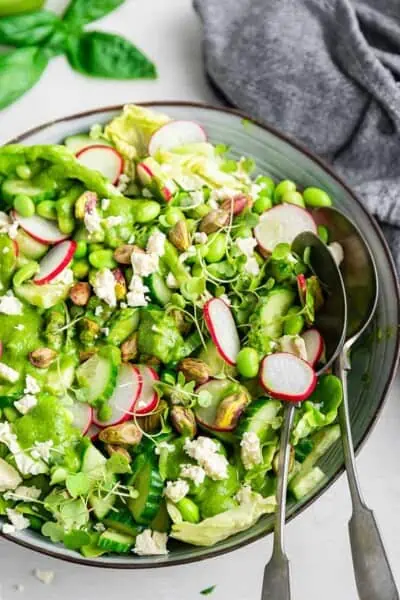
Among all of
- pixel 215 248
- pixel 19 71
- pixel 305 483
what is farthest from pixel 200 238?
pixel 19 71

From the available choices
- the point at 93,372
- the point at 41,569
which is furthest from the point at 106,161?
the point at 41,569

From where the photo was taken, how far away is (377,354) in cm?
234

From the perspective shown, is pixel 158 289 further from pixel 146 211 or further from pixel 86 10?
pixel 86 10

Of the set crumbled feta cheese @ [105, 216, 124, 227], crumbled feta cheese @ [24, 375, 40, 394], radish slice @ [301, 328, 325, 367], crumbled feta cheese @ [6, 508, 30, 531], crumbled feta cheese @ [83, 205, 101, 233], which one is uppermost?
crumbled feta cheese @ [83, 205, 101, 233]

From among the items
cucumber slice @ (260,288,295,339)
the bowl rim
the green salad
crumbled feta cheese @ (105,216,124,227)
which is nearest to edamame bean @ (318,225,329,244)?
the green salad

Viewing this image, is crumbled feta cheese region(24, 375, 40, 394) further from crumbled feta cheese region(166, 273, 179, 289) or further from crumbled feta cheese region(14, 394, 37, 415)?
crumbled feta cheese region(166, 273, 179, 289)

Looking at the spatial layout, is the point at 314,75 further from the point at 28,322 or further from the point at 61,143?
the point at 28,322

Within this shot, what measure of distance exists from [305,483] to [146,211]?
2.63ft

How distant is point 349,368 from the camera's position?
2.30 meters

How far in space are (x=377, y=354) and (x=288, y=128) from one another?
794mm

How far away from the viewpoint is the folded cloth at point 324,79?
104 inches

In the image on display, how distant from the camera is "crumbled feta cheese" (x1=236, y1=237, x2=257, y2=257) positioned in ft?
7.62

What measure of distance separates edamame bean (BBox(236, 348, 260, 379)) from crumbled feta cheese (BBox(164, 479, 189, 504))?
12.0 inches

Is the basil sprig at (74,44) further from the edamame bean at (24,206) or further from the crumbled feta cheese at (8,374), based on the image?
the crumbled feta cheese at (8,374)
